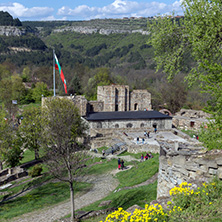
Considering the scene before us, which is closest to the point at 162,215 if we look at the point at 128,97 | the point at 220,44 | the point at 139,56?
the point at 220,44

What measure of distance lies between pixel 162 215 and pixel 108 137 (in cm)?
2770

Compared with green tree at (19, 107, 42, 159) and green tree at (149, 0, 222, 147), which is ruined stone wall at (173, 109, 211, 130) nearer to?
green tree at (19, 107, 42, 159)

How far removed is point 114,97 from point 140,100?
5529 millimetres

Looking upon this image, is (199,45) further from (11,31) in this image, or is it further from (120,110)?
(11,31)

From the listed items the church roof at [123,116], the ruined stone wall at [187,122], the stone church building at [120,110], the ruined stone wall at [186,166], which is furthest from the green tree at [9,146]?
the ruined stone wall at [187,122]

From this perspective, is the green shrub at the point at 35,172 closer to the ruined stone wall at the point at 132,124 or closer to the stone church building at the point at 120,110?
the stone church building at the point at 120,110

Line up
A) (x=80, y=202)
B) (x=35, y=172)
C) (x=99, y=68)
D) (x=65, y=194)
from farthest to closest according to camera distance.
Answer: (x=99, y=68) < (x=35, y=172) < (x=65, y=194) < (x=80, y=202)

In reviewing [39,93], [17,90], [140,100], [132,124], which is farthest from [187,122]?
[17,90]

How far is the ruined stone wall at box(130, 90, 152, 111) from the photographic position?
47969mm

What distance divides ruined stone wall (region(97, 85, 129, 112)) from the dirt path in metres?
25.9

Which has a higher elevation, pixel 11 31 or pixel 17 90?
pixel 11 31

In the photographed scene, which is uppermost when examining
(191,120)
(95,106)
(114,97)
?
(114,97)

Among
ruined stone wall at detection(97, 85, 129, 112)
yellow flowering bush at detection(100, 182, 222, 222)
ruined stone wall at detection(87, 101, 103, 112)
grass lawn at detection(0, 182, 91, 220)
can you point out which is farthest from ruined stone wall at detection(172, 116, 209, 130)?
yellow flowering bush at detection(100, 182, 222, 222)

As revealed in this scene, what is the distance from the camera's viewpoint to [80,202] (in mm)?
16250
